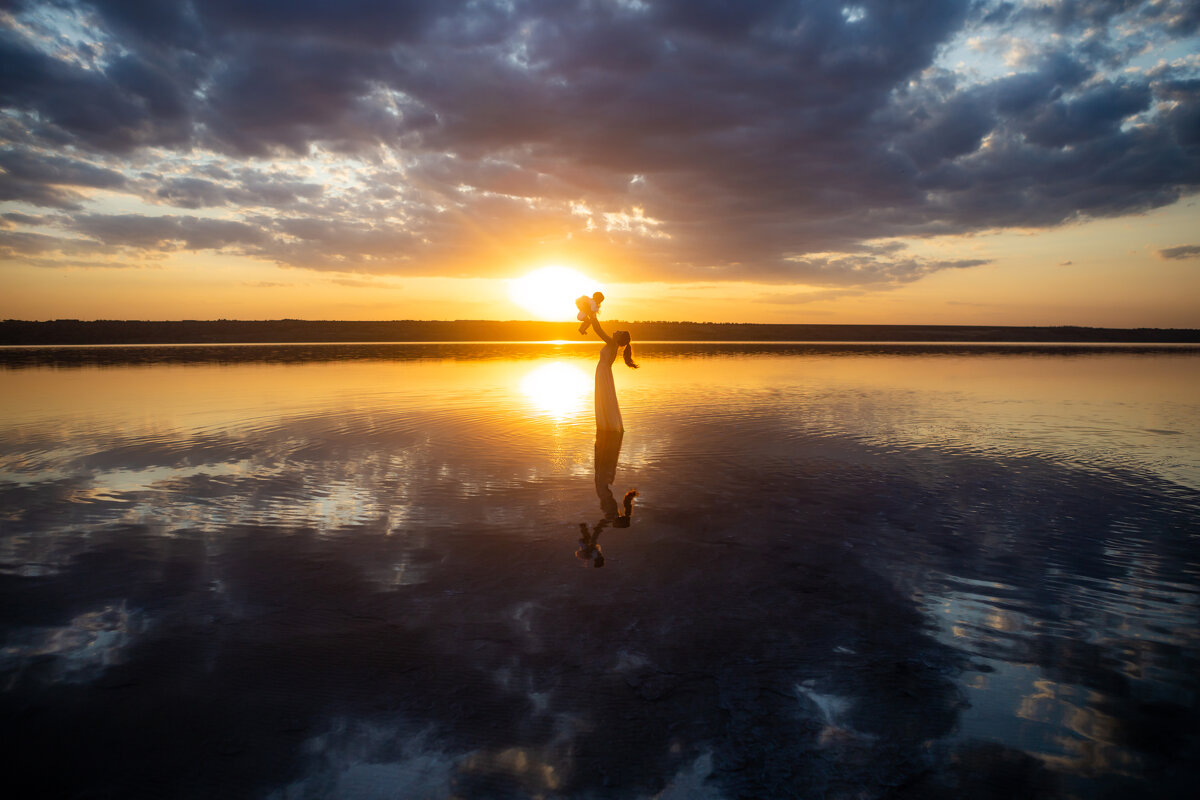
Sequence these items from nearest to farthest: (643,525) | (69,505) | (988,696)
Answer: (988,696) → (643,525) → (69,505)

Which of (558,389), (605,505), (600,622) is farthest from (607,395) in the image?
(558,389)

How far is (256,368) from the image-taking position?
38000mm

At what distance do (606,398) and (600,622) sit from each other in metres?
9.76

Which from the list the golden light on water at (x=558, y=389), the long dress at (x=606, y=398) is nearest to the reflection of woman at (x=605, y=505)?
the long dress at (x=606, y=398)

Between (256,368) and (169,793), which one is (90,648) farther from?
(256,368)

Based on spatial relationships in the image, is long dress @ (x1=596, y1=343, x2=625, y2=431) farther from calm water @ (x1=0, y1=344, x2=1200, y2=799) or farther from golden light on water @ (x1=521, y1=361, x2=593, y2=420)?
golden light on water @ (x1=521, y1=361, x2=593, y2=420)

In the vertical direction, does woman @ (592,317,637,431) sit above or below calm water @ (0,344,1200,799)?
above

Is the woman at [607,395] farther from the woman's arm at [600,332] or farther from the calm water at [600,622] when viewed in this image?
the calm water at [600,622]

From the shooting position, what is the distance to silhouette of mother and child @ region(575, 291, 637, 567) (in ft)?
27.0

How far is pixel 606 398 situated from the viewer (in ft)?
50.4

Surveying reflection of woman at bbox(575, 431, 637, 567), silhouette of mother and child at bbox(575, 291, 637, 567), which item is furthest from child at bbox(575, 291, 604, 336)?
reflection of woman at bbox(575, 431, 637, 567)

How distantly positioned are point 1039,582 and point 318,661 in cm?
705

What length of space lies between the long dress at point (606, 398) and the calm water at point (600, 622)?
1.79 meters

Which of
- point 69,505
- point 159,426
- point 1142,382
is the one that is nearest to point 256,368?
point 159,426
